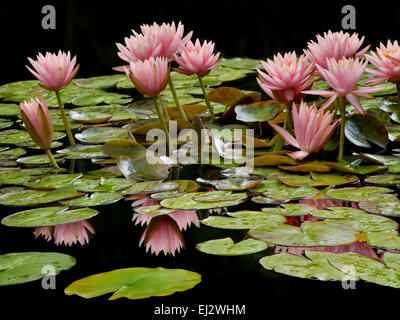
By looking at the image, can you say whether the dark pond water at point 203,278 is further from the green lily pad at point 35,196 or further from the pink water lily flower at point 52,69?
the pink water lily flower at point 52,69

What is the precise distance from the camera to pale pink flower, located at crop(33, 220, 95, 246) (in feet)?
5.18

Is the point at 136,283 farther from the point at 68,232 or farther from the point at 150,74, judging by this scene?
the point at 150,74

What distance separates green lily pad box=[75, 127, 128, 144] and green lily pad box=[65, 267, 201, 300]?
3.84ft

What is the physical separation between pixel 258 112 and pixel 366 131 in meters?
0.46

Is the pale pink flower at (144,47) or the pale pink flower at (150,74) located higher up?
the pale pink flower at (144,47)

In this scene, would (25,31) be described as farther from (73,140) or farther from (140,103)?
(73,140)

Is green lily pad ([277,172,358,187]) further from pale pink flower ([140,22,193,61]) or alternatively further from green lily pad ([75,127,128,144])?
green lily pad ([75,127,128,144])

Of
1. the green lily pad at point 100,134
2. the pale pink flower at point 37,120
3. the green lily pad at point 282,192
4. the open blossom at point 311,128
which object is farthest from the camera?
the green lily pad at point 100,134

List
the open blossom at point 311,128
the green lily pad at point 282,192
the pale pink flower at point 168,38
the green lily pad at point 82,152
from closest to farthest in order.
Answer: the green lily pad at point 282,192
the open blossom at point 311,128
the pale pink flower at point 168,38
the green lily pad at point 82,152

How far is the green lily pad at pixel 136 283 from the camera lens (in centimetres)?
127

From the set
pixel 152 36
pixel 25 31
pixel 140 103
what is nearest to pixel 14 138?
pixel 140 103

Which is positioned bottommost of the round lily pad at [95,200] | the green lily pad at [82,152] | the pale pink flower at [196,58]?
the round lily pad at [95,200]

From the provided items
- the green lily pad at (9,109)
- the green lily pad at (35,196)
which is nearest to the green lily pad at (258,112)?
the green lily pad at (35,196)

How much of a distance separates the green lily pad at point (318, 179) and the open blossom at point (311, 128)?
0.07 meters
